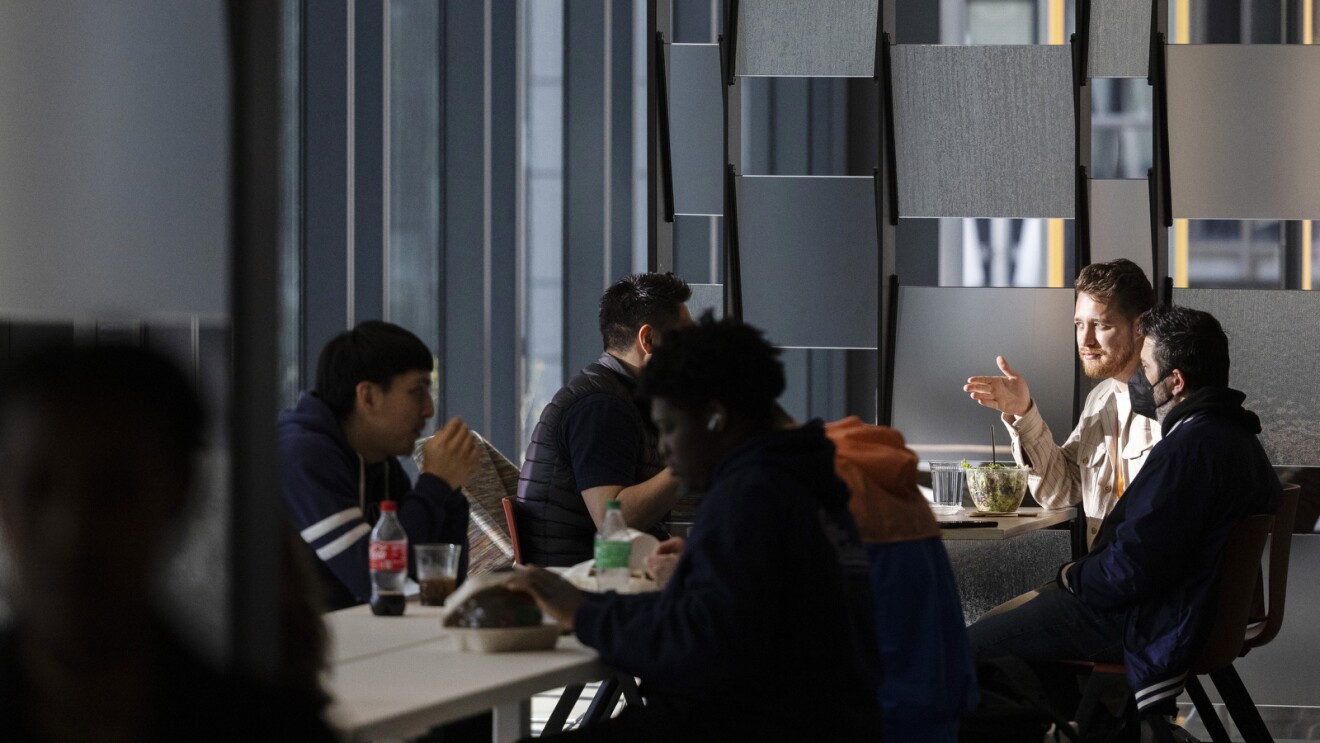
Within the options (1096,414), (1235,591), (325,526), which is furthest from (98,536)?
(1096,414)

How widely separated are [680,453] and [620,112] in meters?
5.29

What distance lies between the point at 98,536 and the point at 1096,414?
11.0 feet

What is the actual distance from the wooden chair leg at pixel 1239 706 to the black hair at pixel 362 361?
6.41ft

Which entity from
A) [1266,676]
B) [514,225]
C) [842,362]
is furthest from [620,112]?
[1266,676]

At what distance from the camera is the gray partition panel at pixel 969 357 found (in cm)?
417

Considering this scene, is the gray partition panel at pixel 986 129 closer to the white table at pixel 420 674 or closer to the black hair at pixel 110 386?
the white table at pixel 420 674

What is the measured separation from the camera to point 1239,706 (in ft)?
10.6

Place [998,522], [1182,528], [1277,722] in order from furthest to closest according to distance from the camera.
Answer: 1. [1277,722]
2. [998,522]
3. [1182,528]

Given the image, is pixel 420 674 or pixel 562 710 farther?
pixel 562 710

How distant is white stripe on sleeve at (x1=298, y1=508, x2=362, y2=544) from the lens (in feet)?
7.74

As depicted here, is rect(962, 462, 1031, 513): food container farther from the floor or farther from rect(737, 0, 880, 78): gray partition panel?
rect(737, 0, 880, 78): gray partition panel

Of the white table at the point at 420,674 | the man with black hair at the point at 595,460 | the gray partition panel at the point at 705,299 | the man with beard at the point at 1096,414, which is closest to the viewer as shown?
the white table at the point at 420,674

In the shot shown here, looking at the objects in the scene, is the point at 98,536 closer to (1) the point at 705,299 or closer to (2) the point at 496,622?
(2) the point at 496,622

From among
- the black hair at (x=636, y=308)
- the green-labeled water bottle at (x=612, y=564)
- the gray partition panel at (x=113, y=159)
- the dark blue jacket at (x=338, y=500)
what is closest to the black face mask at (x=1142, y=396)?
the black hair at (x=636, y=308)
